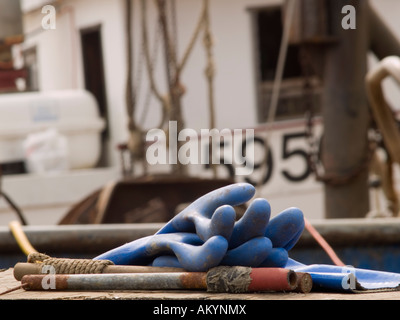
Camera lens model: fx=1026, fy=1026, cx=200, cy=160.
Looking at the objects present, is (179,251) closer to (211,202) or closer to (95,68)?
(211,202)

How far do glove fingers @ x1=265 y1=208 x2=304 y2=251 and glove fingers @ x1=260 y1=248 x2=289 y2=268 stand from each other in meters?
0.02

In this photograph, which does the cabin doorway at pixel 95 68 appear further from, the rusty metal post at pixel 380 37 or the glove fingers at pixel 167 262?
the glove fingers at pixel 167 262

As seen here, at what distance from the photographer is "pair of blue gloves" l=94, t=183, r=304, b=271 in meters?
1.51

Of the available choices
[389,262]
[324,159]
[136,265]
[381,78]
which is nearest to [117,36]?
[324,159]

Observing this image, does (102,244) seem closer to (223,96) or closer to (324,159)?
(324,159)

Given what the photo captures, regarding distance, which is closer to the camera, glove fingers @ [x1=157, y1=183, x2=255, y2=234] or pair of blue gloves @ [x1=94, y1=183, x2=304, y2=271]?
pair of blue gloves @ [x1=94, y1=183, x2=304, y2=271]

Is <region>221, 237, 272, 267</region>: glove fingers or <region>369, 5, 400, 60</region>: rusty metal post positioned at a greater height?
<region>369, 5, 400, 60</region>: rusty metal post

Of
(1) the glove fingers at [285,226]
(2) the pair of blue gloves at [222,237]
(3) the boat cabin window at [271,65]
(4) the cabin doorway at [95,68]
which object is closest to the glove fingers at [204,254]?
(2) the pair of blue gloves at [222,237]

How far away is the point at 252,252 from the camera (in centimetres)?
153

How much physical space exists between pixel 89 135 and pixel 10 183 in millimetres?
877

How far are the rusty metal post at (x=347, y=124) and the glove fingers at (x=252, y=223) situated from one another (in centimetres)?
375

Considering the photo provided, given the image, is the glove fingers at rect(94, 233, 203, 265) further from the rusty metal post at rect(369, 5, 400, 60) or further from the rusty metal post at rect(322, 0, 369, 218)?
the rusty metal post at rect(369, 5, 400, 60)

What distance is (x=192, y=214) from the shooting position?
1680 mm

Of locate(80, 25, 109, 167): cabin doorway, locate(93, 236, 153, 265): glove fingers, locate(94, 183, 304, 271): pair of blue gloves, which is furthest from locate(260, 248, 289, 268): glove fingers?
locate(80, 25, 109, 167): cabin doorway
